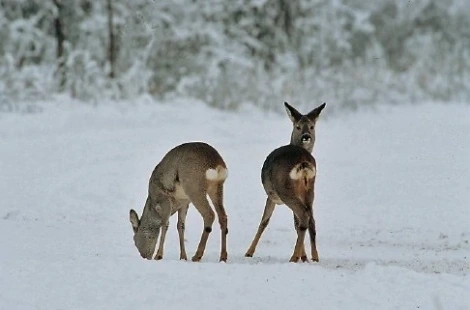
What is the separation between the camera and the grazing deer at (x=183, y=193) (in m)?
10.3

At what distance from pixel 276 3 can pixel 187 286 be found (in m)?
23.2

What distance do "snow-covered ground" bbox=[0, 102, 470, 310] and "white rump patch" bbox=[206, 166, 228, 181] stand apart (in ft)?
2.73

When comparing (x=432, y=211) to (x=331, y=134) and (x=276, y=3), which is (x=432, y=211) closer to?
(x=331, y=134)

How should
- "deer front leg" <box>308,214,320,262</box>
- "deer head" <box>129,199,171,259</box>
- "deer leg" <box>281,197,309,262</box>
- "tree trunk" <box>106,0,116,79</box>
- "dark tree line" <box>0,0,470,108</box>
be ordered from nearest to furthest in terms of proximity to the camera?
"deer leg" <box>281,197,309,262</box> → "deer front leg" <box>308,214,320,262</box> → "deer head" <box>129,199,171,259</box> → "dark tree line" <box>0,0,470,108</box> → "tree trunk" <box>106,0,116,79</box>

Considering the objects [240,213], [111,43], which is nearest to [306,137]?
[240,213]

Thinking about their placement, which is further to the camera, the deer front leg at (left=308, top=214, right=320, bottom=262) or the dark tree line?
the dark tree line

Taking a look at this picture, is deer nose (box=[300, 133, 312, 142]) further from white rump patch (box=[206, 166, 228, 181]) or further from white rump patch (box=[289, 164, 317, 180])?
white rump patch (box=[206, 166, 228, 181])

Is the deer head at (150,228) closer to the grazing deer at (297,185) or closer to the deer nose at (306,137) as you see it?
the grazing deer at (297,185)

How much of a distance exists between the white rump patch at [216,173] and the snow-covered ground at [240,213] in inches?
32.8

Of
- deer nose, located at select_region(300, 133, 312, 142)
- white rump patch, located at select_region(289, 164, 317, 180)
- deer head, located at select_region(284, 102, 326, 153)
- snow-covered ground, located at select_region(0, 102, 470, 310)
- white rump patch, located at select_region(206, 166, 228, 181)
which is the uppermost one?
deer head, located at select_region(284, 102, 326, 153)

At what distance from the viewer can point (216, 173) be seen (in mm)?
10273

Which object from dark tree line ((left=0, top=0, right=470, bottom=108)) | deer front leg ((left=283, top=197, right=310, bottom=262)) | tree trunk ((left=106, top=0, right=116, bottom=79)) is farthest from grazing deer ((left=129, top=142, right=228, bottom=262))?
tree trunk ((left=106, top=0, right=116, bottom=79))

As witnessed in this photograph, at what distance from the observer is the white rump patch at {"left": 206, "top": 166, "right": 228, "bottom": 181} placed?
10.3 meters

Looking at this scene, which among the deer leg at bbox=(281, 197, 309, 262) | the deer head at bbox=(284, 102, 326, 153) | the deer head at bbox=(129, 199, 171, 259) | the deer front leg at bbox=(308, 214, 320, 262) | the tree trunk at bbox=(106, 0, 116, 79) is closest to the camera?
the deer leg at bbox=(281, 197, 309, 262)
